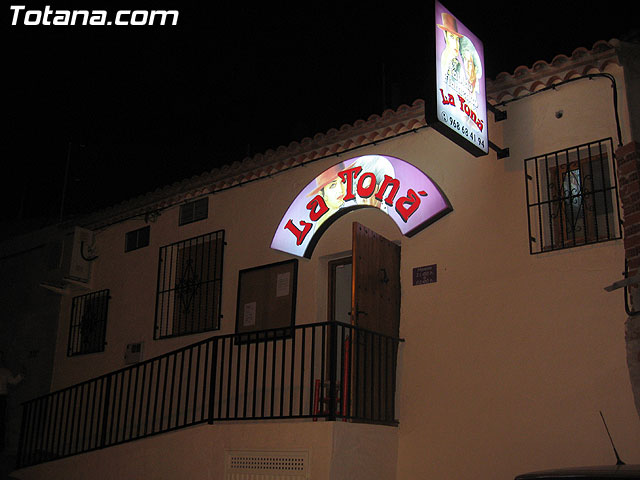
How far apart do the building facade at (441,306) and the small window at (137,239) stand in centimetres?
255

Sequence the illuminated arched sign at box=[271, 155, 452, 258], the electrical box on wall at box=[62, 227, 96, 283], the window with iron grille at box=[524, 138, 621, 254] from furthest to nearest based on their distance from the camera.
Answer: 1. the electrical box on wall at box=[62, 227, 96, 283]
2. the illuminated arched sign at box=[271, 155, 452, 258]
3. the window with iron grille at box=[524, 138, 621, 254]

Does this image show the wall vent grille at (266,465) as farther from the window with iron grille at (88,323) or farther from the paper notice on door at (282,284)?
the window with iron grille at (88,323)

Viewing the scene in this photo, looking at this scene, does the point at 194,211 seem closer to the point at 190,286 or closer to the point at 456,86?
the point at 190,286

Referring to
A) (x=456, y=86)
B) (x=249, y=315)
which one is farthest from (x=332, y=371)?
(x=456, y=86)

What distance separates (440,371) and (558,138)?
2.81 meters

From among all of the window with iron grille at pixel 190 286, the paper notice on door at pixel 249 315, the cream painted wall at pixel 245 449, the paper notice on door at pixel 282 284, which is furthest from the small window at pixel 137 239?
the cream painted wall at pixel 245 449

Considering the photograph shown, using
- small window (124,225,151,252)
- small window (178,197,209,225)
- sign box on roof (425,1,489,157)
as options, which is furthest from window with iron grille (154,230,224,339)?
sign box on roof (425,1,489,157)

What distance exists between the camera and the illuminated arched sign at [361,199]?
315 inches

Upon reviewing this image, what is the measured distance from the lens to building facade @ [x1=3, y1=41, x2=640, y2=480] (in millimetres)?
6621

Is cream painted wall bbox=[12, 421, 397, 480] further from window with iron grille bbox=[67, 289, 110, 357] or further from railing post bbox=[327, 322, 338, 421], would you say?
window with iron grille bbox=[67, 289, 110, 357]

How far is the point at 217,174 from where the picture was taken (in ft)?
34.3

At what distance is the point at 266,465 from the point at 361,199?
3383 millimetres

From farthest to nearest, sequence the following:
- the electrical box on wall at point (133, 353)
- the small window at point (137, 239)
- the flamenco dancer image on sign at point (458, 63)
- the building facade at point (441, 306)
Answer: the small window at point (137, 239)
the electrical box on wall at point (133, 353)
the flamenco dancer image on sign at point (458, 63)
the building facade at point (441, 306)

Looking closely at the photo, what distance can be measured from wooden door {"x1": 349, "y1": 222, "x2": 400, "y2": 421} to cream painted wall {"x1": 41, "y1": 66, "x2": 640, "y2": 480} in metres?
0.16
